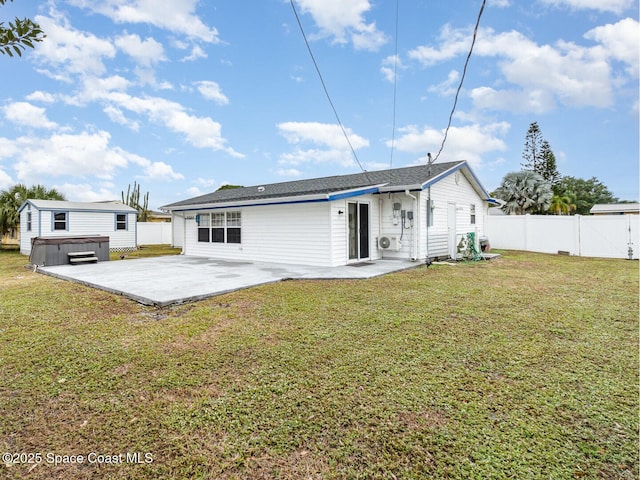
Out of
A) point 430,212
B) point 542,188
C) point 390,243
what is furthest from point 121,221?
point 542,188

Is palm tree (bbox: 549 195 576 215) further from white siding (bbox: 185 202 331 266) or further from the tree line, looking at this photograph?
white siding (bbox: 185 202 331 266)

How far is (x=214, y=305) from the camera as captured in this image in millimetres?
5625

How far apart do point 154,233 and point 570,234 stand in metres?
23.0

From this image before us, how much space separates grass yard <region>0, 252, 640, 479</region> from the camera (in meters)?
2.04

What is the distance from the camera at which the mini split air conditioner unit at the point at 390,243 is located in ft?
36.5

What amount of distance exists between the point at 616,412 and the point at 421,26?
7204 mm

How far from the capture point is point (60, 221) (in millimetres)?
16453

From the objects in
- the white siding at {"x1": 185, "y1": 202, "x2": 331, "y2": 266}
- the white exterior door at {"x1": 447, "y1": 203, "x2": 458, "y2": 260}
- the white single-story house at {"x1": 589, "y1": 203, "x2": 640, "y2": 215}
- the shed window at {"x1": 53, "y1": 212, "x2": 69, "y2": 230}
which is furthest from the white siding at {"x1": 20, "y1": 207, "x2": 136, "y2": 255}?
the white single-story house at {"x1": 589, "y1": 203, "x2": 640, "y2": 215}

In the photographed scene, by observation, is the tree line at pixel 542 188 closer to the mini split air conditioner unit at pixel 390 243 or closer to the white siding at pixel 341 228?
the mini split air conditioner unit at pixel 390 243

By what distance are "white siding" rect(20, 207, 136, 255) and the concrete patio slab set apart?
720cm

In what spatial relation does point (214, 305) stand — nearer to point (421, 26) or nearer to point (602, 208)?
point (421, 26)

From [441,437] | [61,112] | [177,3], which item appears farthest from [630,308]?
[61,112]

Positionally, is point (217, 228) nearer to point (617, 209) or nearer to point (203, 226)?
point (203, 226)

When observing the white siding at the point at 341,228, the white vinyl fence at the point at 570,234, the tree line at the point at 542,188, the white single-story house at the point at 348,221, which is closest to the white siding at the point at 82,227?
the white single-story house at the point at 348,221
